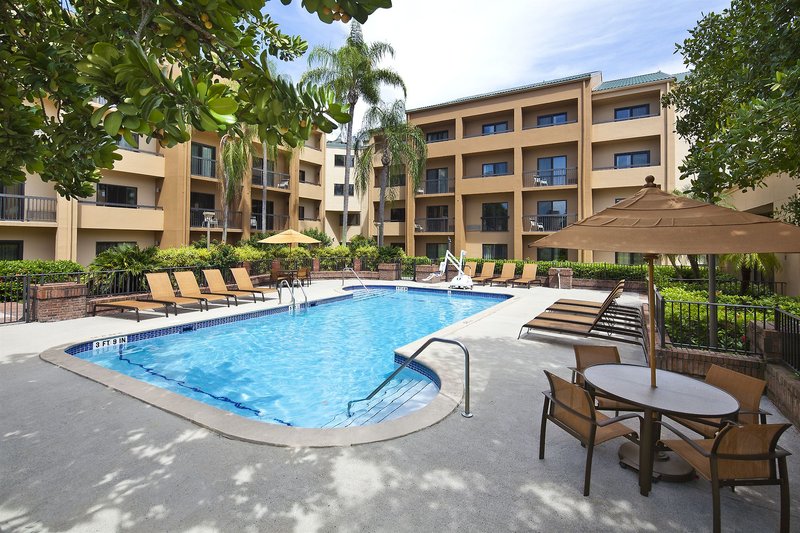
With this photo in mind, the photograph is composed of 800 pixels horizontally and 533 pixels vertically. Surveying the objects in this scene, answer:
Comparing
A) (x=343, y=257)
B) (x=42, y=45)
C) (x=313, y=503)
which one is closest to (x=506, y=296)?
(x=343, y=257)

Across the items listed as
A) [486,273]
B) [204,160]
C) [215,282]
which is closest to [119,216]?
[204,160]

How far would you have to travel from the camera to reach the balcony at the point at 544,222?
26672 mm

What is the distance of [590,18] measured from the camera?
10164mm

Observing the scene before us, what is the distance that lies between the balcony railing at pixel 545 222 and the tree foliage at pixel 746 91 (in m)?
16.9

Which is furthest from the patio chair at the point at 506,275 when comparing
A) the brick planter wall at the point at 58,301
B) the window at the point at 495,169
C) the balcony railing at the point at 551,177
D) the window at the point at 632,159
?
the brick planter wall at the point at 58,301

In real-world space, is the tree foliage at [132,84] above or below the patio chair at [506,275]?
above

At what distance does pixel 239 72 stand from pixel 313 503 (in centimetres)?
313

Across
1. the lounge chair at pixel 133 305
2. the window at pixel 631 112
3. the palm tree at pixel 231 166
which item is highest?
the window at pixel 631 112

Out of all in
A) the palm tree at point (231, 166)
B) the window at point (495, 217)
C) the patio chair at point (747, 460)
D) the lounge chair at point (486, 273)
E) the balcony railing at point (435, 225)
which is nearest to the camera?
the patio chair at point (747, 460)

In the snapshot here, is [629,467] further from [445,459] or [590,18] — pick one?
[590,18]

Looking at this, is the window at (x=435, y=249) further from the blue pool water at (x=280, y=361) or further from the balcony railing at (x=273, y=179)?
the blue pool water at (x=280, y=361)

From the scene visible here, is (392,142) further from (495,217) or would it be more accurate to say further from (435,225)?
(495,217)

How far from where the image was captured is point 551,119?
28.1 meters

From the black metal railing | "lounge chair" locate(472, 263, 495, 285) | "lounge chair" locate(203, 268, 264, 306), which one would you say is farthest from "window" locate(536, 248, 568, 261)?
the black metal railing
